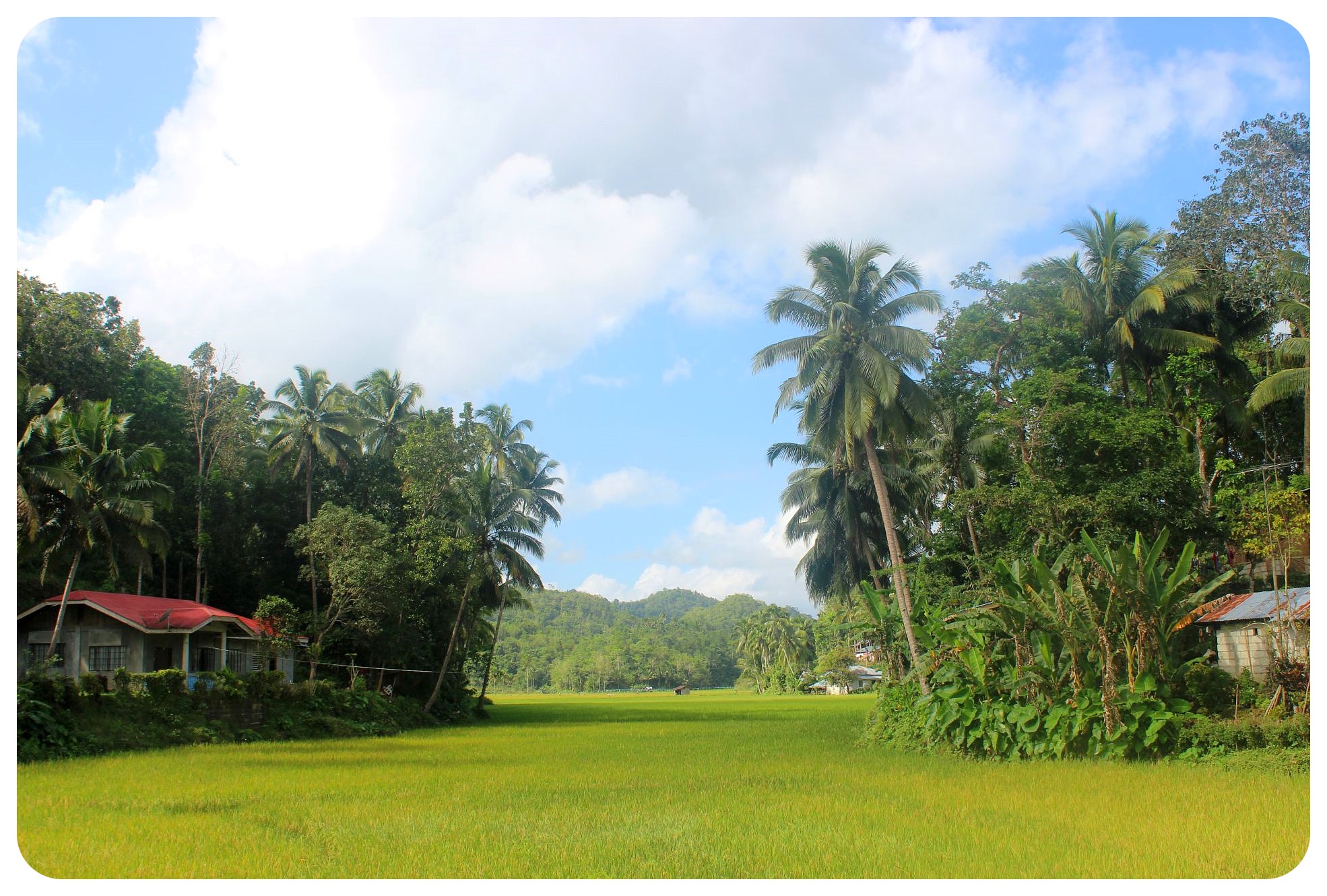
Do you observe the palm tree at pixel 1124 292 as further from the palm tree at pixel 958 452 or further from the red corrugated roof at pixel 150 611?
the red corrugated roof at pixel 150 611

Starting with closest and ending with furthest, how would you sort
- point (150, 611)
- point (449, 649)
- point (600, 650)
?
point (150, 611) < point (449, 649) < point (600, 650)

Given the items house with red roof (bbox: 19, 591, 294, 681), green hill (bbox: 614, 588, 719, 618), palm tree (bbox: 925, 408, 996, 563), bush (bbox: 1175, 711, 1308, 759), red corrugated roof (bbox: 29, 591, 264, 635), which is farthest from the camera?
green hill (bbox: 614, 588, 719, 618)

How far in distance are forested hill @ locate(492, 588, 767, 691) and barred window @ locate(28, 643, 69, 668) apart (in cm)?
5852

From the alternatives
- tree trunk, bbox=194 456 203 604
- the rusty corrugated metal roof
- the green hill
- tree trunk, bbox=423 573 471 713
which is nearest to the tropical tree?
tree trunk, bbox=194 456 203 604

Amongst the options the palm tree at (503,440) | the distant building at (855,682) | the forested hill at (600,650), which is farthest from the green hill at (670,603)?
the palm tree at (503,440)

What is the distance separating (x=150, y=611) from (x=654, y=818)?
20.2 metres

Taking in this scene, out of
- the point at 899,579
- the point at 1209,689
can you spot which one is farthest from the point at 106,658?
the point at 1209,689

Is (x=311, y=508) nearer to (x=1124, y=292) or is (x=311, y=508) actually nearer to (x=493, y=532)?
(x=493, y=532)

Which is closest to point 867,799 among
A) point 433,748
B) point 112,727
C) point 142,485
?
point 433,748

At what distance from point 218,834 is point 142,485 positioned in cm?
1925

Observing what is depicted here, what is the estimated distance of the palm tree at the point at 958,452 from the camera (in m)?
22.2

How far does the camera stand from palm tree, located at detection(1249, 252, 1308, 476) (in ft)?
61.0

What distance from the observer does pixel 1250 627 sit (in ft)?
55.2

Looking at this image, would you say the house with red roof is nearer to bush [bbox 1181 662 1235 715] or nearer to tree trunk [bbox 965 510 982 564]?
tree trunk [bbox 965 510 982 564]
